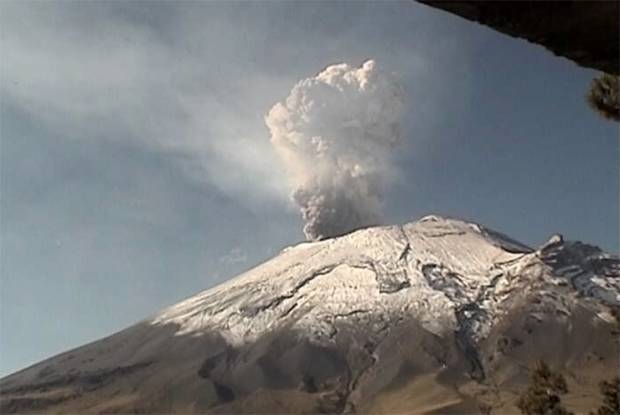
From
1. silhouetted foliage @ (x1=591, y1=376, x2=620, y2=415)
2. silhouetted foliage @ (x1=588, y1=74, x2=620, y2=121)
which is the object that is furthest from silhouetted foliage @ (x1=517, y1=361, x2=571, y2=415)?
silhouetted foliage @ (x1=588, y1=74, x2=620, y2=121)

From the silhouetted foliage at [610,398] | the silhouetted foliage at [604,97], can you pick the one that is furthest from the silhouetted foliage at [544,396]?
the silhouetted foliage at [604,97]

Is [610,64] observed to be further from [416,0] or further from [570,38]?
[416,0]

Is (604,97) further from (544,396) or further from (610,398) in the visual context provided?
(544,396)

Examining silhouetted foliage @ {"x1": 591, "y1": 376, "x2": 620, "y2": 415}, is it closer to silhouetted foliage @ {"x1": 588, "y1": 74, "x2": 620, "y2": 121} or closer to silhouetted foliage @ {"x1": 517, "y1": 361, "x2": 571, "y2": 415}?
silhouetted foliage @ {"x1": 517, "y1": 361, "x2": 571, "y2": 415}

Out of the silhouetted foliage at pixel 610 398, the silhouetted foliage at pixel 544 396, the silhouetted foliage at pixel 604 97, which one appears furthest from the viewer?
the silhouetted foliage at pixel 544 396

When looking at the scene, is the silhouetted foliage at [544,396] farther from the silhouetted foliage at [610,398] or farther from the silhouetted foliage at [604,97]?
the silhouetted foliage at [604,97]

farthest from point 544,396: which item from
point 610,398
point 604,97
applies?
point 604,97

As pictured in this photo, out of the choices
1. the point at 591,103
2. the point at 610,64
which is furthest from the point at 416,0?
the point at 591,103
